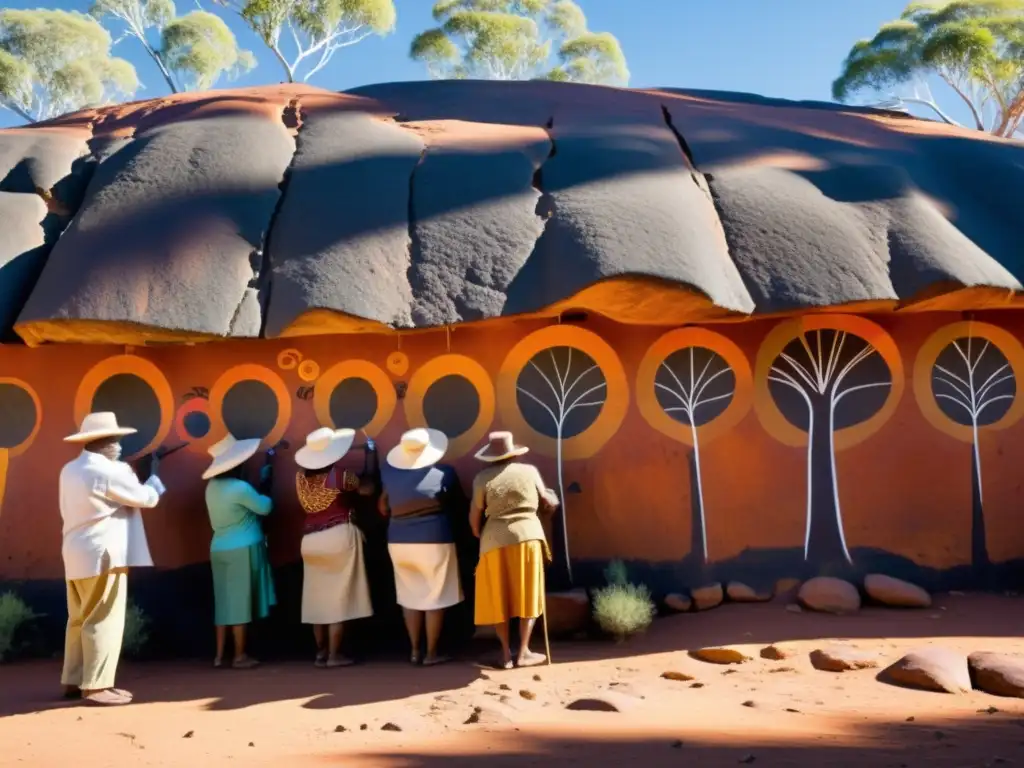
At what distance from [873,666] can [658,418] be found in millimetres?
2259

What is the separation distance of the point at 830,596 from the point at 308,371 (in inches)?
161

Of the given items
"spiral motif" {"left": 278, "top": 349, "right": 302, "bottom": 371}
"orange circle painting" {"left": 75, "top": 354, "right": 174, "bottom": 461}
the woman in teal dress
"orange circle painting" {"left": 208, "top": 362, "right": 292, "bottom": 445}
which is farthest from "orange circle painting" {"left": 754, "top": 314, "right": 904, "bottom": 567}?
"orange circle painting" {"left": 75, "top": 354, "right": 174, "bottom": 461}

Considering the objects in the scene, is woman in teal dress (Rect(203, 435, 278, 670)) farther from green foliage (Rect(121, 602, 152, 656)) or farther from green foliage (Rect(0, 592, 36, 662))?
green foliage (Rect(0, 592, 36, 662))

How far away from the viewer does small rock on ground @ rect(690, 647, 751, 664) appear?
5.52 metres

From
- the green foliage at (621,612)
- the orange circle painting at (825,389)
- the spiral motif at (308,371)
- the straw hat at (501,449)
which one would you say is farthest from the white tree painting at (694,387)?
the spiral motif at (308,371)

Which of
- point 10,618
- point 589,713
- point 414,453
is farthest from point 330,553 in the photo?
point 10,618

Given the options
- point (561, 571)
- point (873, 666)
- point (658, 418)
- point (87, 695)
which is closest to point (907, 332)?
point (658, 418)

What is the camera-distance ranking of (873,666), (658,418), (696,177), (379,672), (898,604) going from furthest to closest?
(696,177), (658,418), (898,604), (379,672), (873,666)

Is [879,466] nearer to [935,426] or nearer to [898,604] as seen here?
[935,426]

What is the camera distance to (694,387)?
22.1ft

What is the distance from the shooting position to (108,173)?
7441mm

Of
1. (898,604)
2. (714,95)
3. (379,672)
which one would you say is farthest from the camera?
(714,95)

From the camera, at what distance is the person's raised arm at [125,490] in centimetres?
527

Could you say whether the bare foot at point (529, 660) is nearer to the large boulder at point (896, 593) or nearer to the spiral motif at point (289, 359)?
the large boulder at point (896, 593)
